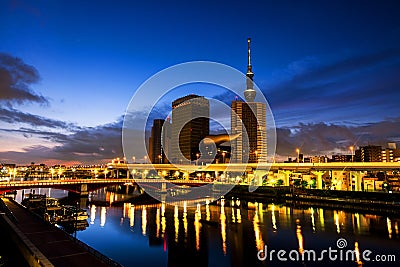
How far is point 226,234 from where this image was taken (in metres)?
37.3

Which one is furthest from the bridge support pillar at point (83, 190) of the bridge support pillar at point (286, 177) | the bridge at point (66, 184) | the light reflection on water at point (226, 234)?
the bridge support pillar at point (286, 177)

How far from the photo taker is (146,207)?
5984 cm

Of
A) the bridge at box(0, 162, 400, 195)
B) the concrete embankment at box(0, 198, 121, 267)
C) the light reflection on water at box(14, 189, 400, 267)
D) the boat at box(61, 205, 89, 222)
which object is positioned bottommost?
the light reflection on water at box(14, 189, 400, 267)

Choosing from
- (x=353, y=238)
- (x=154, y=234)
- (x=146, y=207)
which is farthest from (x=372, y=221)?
(x=146, y=207)

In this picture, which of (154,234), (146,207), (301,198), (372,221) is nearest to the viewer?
(154,234)

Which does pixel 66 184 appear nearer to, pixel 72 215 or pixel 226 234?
pixel 72 215

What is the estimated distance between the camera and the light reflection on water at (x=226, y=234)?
29.2m

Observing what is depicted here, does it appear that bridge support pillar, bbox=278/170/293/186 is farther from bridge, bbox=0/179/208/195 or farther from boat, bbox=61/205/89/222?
boat, bbox=61/205/89/222

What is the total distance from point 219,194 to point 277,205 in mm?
24827

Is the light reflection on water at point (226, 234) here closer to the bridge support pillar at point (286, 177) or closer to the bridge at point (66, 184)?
the bridge at point (66, 184)

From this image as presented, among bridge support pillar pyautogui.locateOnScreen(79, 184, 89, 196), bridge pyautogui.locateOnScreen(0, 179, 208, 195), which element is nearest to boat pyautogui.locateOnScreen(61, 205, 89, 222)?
bridge pyautogui.locateOnScreen(0, 179, 208, 195)

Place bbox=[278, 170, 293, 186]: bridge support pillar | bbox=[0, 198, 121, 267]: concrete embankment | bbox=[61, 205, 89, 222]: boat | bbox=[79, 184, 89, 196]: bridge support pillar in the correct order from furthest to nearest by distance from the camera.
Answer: bbox=[278, 170, 293, 186]: bridge support pillar
bbox=[79, 184, 89, 196]: bridge support pillar
bbox=[61, 205, 89, 222]: boat
bbox=[0, 198, 121, 267]: concrete embankment

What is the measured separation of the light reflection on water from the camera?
95.7 feet

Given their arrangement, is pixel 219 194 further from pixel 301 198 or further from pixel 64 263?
pixel 64 263
